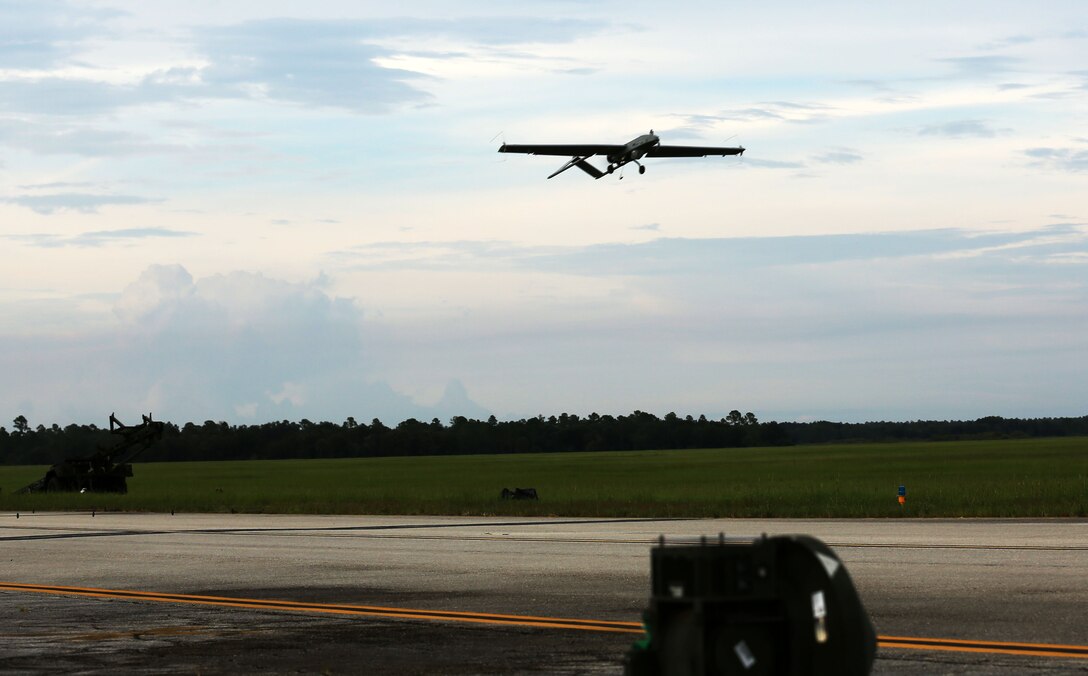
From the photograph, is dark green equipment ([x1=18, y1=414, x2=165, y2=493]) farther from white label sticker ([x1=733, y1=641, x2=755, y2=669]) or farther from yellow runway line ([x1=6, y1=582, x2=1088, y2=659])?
white label sticker ([x1=733, y1=641, x2=755, y2=669])

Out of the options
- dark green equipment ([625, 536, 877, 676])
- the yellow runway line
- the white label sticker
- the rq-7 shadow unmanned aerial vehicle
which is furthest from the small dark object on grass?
the white label sticker

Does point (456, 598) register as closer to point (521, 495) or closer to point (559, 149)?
point (559, 149)

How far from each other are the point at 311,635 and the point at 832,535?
48.1ft

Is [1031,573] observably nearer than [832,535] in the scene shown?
Yes

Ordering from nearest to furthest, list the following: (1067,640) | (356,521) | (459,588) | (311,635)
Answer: (1067,640) → (311,635) → (459,588) → (356,521)

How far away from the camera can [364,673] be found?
442 inches

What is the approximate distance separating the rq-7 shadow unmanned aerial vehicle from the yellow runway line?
19670 mm

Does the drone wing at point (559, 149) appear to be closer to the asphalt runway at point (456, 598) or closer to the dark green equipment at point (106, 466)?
the asphalt runway at point (456, 598)

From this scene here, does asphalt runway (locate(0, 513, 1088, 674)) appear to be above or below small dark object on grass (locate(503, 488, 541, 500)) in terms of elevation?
below

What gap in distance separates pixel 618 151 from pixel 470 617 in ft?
77.3

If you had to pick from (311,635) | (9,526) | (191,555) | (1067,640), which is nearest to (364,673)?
(311,635)

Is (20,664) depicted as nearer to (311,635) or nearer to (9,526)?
(311,635)

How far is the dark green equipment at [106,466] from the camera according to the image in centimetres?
6169

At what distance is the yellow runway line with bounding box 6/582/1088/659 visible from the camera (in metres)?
11.6
